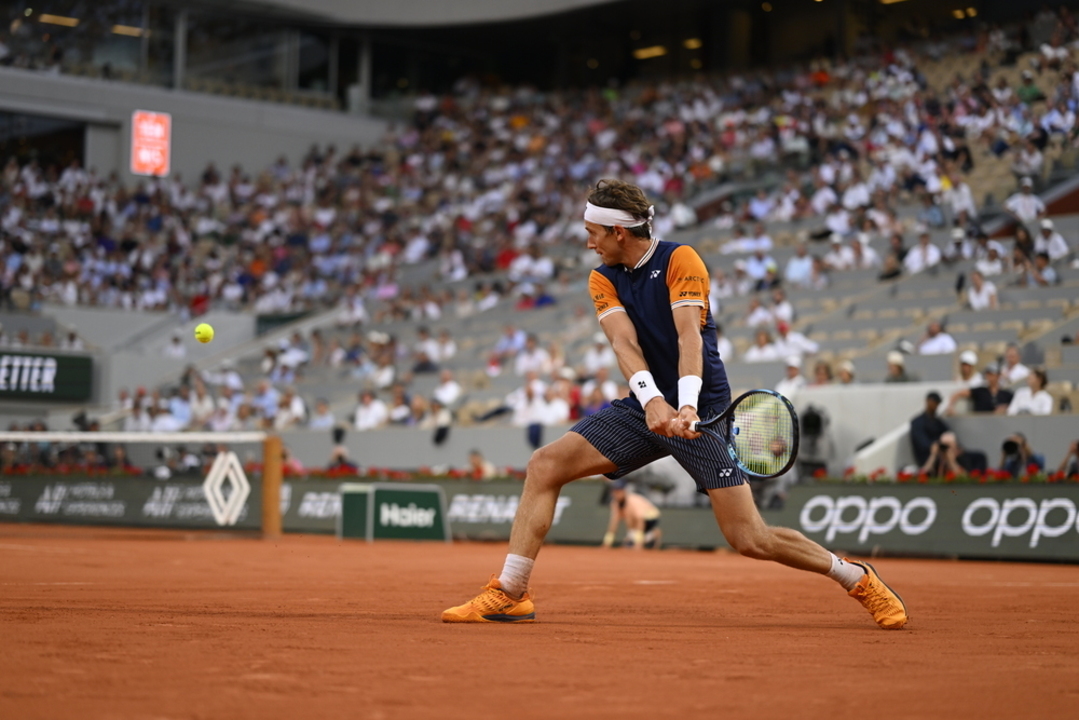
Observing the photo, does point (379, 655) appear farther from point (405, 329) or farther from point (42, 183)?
point (42, 183)

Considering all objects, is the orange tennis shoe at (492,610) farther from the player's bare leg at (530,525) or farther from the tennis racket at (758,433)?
the tennis racket at (758,433)

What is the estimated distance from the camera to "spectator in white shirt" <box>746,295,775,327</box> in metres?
21.8

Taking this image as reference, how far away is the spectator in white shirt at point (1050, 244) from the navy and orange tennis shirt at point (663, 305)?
15298 millimetres

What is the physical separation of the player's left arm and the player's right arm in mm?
84

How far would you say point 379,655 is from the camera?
17.1 feet

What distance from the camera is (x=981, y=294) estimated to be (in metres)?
19.5

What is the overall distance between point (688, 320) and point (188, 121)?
114 feet

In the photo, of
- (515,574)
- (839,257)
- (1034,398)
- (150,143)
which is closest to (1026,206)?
(839,257)

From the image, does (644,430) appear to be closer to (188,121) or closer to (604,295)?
(604,295)

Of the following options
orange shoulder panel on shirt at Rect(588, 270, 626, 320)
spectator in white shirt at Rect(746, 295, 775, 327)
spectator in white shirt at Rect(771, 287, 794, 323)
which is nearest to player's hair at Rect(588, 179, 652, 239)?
orange shoulder panel on shirt at Rect(588, 270, 626, 320)

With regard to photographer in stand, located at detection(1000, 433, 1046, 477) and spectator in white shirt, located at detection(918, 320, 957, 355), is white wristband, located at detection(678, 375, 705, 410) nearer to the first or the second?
photographer in stand, located at detection(1000, 433, 1046, 477)

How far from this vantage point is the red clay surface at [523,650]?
13.6 ft

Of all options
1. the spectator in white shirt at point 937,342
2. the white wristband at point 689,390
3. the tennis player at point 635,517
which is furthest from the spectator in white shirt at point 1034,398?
the white wristband at point 689,390

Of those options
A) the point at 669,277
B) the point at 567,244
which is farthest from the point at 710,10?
the point at 669,277
